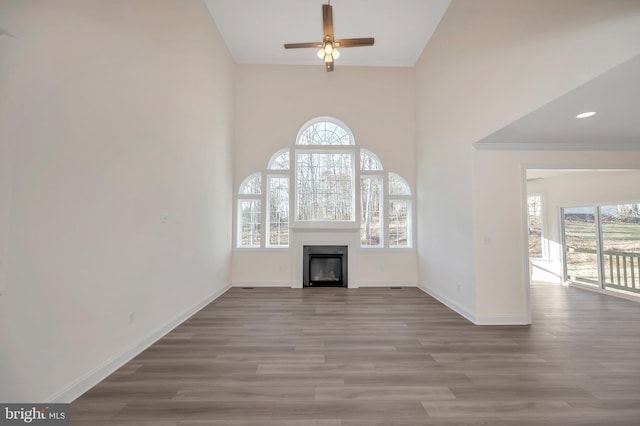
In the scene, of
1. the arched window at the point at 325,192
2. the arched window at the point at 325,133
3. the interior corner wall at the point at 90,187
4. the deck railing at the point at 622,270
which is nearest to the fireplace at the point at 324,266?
the arched window at the point at 325,192

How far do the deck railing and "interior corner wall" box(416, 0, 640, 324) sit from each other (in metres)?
3.18

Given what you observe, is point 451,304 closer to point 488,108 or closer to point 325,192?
point 488,108

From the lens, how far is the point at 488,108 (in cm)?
334

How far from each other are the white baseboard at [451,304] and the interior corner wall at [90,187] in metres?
3.96

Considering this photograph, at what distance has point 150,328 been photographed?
2.97 metres

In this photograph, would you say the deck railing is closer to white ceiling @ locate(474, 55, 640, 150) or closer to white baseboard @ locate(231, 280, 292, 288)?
white ceiling @ locate(474, 55, 640, 150)

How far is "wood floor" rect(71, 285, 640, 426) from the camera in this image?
188 centimetres

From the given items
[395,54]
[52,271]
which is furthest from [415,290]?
[52,271]

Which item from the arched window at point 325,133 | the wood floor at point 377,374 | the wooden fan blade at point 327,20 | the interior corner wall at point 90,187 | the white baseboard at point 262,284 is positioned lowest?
the wood floor at point 377,374

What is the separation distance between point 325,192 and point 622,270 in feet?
19.3

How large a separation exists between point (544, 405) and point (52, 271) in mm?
3604

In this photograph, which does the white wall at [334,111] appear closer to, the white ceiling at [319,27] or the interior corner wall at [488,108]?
the white ceiling at [319,27]

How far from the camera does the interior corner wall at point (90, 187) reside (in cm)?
163

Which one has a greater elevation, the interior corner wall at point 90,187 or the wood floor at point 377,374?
the interior corner wall at point 90,187
